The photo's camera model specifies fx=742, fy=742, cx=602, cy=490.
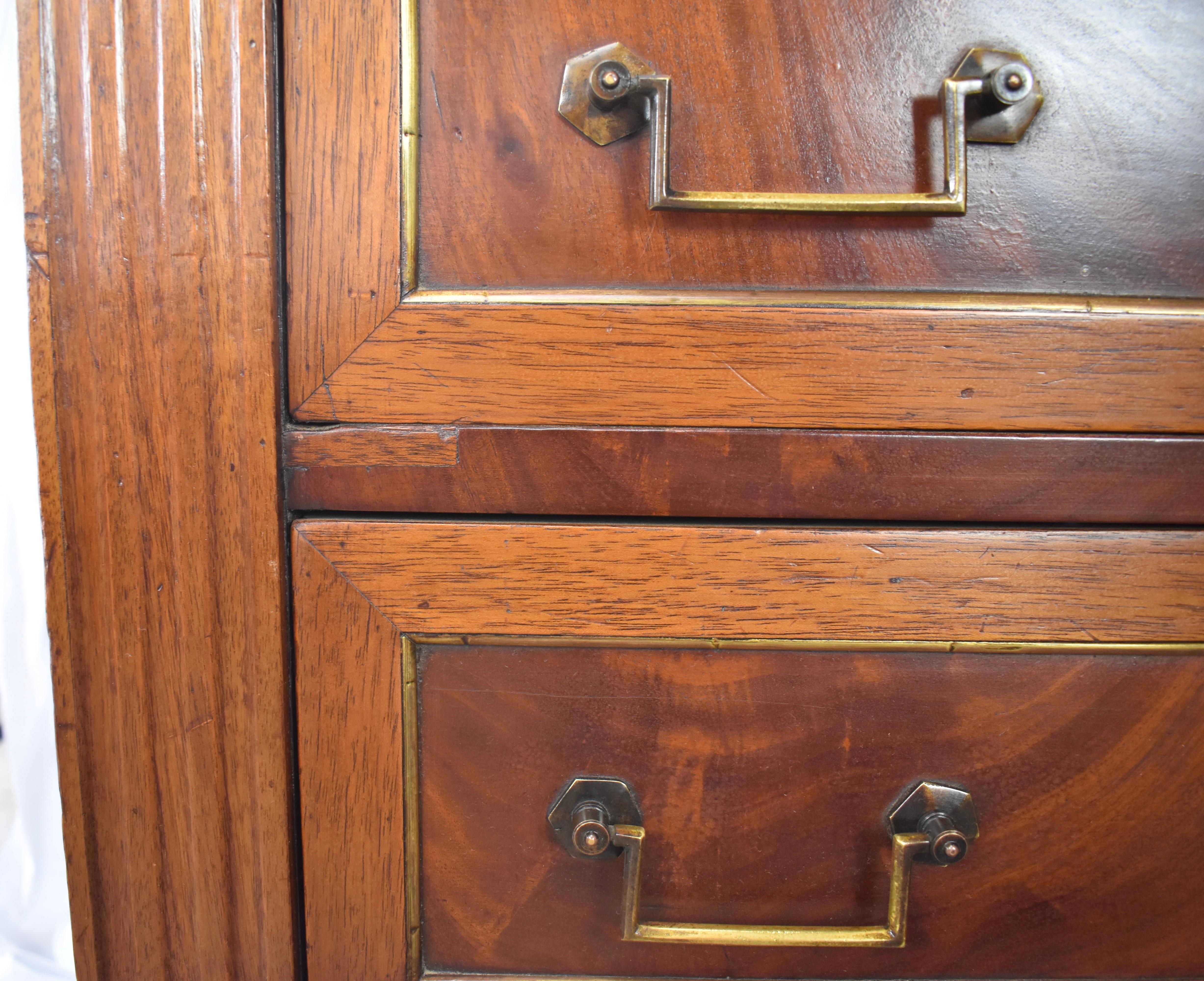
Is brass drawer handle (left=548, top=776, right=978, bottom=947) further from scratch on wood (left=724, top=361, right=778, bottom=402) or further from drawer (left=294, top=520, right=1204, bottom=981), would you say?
scratch on wood (left=724, top=361, right=778, bottom=402)

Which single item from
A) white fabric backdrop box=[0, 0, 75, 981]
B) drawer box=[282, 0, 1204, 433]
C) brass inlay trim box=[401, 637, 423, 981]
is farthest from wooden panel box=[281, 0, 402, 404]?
white fabric backdrop box=[0, 0, 75, 981]

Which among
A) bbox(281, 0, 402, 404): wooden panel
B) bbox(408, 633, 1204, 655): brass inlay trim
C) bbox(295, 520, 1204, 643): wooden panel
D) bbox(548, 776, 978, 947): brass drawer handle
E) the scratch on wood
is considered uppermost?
bbox(281, 0, 402, 404): wooden panel

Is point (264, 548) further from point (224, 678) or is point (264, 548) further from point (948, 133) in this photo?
point (948, 133)

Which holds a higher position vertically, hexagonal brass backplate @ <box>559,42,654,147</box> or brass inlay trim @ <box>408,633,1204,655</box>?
hexagonal brass backplate @ <box>559,42,654,147</box>

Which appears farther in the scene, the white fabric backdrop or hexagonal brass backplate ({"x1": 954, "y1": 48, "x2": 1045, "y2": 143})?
the white fabric backdrop

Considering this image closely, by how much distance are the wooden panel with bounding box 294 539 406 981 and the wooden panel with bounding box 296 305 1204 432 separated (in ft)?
0.27

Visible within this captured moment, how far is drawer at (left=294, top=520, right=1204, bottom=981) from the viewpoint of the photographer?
0.28 m

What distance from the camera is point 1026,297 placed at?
0.28m

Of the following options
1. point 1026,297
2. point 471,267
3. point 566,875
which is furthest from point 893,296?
point 566,875

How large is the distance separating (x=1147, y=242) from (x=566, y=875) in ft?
1.09

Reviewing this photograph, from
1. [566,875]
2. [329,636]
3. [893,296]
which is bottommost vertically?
[566,875]

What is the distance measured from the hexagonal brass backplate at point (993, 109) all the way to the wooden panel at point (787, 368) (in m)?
0.07

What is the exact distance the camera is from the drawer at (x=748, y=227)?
271 millimetres

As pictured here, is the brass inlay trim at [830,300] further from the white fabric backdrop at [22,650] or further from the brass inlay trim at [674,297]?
the white fabric backdrop at [22,650]
